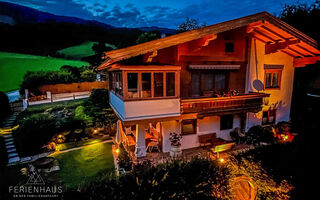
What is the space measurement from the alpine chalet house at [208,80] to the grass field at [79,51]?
1932 inches

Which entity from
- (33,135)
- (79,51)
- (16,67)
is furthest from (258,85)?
(79,51)

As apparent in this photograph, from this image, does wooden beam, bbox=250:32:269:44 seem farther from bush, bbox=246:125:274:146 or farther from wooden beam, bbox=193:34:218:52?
bush, bbox=246:125:274:146

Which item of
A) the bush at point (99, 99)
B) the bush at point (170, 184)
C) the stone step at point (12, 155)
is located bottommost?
the stone step at point (12, 155)

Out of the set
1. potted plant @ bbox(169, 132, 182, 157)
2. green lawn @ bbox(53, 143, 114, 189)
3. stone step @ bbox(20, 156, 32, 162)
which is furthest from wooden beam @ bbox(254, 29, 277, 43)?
stone step @ bbox(20, 156, 32, 162)

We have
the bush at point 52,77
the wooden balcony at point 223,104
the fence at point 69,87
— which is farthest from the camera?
the fence at point 69,87

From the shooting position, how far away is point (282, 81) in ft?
44.7

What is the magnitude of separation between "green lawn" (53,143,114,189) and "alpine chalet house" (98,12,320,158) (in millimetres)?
1963

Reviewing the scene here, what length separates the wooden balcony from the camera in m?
9.81

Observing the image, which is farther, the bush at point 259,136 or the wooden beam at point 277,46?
the bush at point 259,136

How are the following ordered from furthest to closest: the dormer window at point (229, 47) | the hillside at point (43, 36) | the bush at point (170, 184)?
the hillside at point (43, 36) → the dormer window at point (229, 47) → the bush at point (170, 184)

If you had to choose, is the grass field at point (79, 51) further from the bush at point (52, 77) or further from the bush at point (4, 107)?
the bush at point (4, 107)

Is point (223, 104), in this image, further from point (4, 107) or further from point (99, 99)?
point (4, 107)

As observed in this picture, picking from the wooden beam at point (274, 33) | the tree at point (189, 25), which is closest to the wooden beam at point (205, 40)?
the wooden beam at point (274, 33)

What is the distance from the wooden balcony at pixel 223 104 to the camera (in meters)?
9.81
